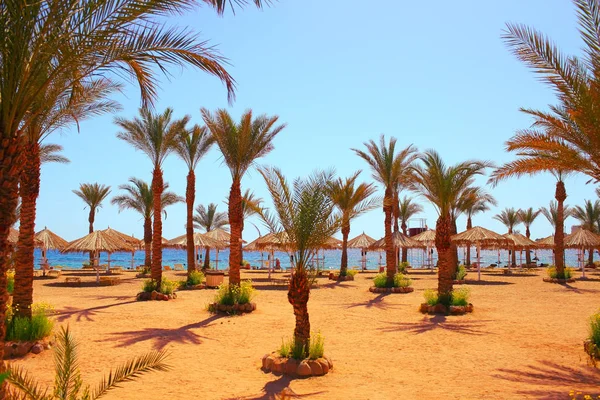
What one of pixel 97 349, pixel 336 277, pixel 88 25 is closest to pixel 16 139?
pixel 88 25

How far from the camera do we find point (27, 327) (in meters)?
9.28

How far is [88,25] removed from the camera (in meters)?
5.30

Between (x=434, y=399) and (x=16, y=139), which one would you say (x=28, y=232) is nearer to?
(x=16, y=139)

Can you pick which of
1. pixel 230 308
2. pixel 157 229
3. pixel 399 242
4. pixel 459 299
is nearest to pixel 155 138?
pixel 157 229

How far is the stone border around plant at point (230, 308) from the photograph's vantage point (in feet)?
46.3

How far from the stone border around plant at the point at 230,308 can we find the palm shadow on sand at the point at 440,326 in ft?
13.5

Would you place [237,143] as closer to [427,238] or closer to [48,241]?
[48,241]

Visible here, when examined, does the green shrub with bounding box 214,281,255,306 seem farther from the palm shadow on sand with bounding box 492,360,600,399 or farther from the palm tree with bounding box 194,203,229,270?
the palm tree with bounding box 194,203,229,270

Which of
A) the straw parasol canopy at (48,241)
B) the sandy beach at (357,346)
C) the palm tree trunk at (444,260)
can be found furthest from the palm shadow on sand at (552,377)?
the straw parasol canopy at (48,241)

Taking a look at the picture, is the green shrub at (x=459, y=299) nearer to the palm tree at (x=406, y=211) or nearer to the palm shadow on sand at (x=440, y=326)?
the palm shadow on sand at (x=440, y=326)

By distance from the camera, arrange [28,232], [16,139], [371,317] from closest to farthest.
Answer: [16,139], [28,232], [371,317]

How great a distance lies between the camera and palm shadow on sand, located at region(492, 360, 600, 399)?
22.4 feet

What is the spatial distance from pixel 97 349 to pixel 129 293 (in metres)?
10.1

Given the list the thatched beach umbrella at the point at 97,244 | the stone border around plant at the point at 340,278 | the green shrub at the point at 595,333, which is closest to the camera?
the green shrub at the point at 595,333
